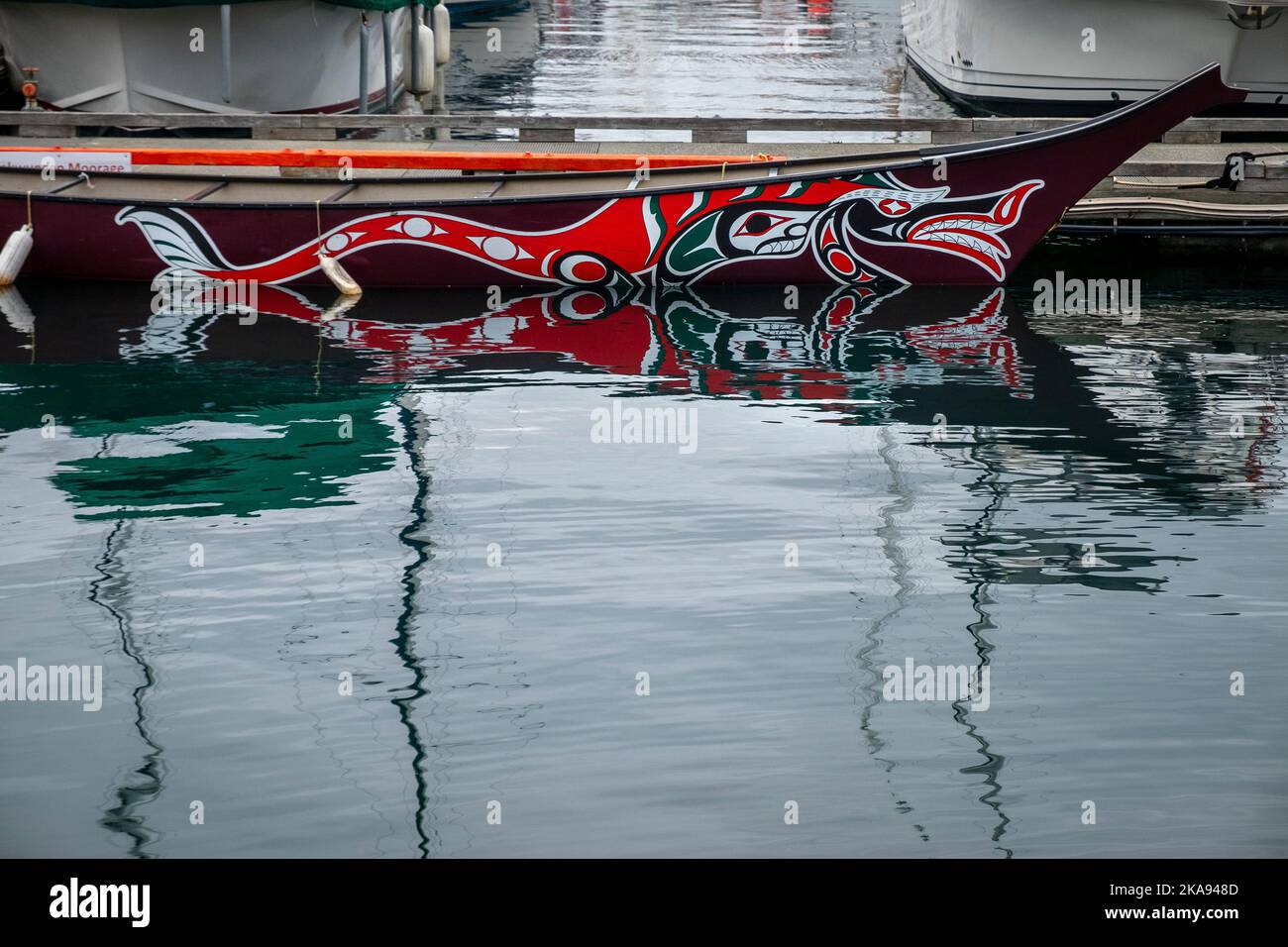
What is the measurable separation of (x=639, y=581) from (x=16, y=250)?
8801mm

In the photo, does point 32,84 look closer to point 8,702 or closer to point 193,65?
point 193,65

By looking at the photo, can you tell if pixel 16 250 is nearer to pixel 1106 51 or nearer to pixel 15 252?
pixel 15 252

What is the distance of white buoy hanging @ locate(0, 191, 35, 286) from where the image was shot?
13867mm

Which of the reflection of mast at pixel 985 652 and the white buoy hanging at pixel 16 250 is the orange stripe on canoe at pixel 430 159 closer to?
the white buoy hanging at pixel 16 250

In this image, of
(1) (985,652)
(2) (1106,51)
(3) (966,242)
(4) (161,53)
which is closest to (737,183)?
(3) (966,242)

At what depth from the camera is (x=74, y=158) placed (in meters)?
15.2

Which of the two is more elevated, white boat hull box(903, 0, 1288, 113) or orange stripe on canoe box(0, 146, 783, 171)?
white boat hull box(903, 0, 1288, 113)

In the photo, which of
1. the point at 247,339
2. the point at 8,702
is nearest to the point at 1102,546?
the point at 8,702

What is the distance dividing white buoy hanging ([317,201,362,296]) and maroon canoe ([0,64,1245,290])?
63 millimetres

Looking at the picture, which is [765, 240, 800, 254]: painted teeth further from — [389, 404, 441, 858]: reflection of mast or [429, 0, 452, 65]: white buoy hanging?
[429, 0, 452, 65]: white buoy hanging

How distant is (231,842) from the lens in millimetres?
5551

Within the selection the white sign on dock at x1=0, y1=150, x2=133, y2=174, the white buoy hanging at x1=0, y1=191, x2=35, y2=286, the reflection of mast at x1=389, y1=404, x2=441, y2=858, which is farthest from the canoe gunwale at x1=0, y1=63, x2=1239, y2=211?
the reflection of mast at x1=389, y1=404, x2=441, y2=858
